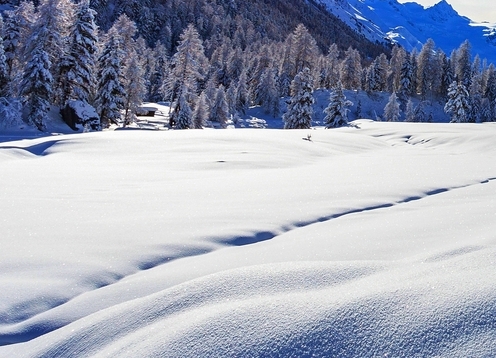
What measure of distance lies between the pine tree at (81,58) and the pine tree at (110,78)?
270 cm

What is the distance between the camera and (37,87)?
25328 mm

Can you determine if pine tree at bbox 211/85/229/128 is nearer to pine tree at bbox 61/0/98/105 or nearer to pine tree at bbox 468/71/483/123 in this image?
pine tree at bbox 61/0/98/105

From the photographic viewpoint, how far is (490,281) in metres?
1.62

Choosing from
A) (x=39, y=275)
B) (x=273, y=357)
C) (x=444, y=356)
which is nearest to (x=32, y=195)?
(x=39, y=275)

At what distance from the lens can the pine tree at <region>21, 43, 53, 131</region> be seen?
25344 millimetres

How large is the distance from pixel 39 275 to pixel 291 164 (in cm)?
560

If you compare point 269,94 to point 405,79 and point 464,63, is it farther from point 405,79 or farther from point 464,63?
point 464,63

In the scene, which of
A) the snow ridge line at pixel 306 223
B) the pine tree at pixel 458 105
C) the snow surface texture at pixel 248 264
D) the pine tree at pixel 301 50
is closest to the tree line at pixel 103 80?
the pine tree at pixel 458 105

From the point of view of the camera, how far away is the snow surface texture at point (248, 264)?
1483mm

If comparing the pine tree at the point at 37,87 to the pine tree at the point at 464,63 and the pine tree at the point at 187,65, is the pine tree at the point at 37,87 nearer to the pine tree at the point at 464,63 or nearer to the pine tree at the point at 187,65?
the pine tree at the point at 187,65

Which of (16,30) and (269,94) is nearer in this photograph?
(16,30)

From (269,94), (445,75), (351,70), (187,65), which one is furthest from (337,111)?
(445,75)

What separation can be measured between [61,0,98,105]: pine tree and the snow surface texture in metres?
24.6

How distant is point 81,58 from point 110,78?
424 centimetres
